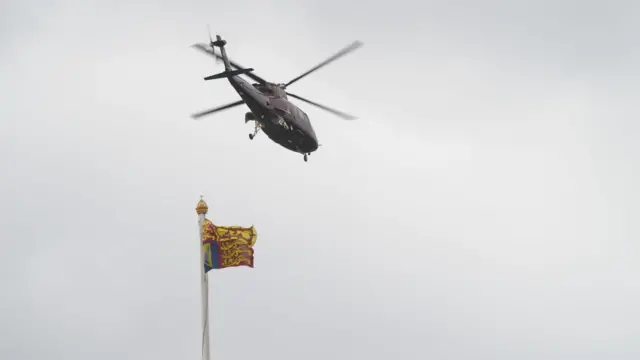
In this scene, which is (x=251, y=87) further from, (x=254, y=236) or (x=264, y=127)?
(x=254, y=236)

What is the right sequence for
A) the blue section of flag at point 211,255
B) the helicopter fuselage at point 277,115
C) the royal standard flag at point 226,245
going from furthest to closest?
the helicopter fuselage at point 277,115
the royal standard flag at point 226,245
the blue section of flag at point 211,255

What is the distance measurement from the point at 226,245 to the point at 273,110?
58.2ft

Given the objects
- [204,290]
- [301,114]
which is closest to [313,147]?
[301,114]

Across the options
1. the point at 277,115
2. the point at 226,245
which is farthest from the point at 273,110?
the point at 226,245

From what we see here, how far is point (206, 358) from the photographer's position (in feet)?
149

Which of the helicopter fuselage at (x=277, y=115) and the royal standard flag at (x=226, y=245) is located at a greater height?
the helicopter fuselage at (x=277, y=115)

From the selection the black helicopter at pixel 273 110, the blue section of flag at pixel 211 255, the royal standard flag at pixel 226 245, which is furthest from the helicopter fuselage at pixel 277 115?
the blue section of flag at pixel 211 255

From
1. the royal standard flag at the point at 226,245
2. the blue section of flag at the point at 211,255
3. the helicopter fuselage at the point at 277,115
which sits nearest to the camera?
the blue section of flag at the point at 211,255

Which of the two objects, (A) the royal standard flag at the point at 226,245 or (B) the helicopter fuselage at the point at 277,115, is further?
(B) the helicopter fuselage at the point at 277,115

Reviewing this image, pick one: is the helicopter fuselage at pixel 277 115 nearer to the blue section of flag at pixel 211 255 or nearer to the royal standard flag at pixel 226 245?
the royal standard flag at pixel 226 245

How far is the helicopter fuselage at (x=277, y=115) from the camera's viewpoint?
6469cm

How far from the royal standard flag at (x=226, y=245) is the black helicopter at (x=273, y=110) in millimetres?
14496

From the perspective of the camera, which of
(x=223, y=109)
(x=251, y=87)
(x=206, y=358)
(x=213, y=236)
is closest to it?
(x=206, y=358)

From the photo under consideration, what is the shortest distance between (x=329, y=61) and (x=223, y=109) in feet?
23.8
